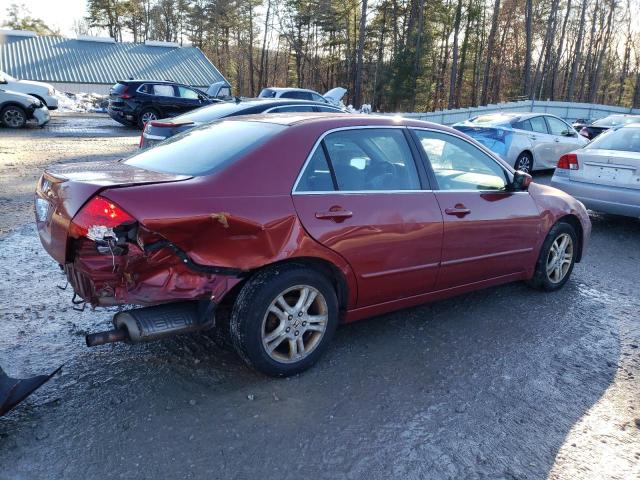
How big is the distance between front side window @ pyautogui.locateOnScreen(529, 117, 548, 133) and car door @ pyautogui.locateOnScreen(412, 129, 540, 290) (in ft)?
26.0

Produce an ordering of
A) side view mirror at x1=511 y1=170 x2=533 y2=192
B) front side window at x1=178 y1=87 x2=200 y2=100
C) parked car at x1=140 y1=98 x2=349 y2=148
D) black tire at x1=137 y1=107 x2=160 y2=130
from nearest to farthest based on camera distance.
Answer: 1. side view mirror at x1=511 y1=170 x2=533 y2=192
2. parked car at x1=140 y1=98 x2=349 y2=148
3. black tire at x1=137 y1=107 x2=160 y2=130
4. front side window at x1=178 y1=87 x2=200 y2=100

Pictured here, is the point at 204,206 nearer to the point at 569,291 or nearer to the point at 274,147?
the point at 274,147

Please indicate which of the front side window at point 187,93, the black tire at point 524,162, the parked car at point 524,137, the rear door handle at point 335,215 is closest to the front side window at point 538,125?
the parked car at point 524,137

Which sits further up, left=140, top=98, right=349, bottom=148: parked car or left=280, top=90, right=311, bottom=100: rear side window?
left=280, top=90, right=311, bottom=100: rear side window

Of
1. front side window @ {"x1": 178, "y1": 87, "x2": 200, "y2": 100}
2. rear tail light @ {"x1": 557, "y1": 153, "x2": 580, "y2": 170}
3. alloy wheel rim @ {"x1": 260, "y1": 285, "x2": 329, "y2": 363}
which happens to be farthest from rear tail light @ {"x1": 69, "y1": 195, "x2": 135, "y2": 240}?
front side window @ {"x1": 178, "y1": 87, "x2": 200, "y2": 100}

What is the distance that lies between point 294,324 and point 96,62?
36.8m

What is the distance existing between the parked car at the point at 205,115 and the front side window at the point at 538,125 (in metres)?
5.20

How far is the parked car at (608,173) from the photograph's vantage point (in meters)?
6.79

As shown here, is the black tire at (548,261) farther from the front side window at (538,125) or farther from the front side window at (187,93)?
the front side window at (187,93)

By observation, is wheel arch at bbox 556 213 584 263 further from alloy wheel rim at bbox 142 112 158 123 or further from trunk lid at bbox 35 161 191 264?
alloy wheel rim at bbox 142 112 158 123

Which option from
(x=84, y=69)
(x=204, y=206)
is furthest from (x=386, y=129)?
(x=84, y=69)

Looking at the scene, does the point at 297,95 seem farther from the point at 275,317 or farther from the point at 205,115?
the point at 275,317

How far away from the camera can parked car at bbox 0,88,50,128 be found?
1562cm

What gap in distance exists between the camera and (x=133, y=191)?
2.77 metres
